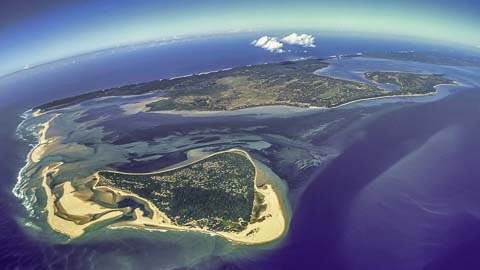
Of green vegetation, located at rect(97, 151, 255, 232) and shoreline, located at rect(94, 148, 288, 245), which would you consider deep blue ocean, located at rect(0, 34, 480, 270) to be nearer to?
shoreline, located at rect(94, 148, 288, 245)

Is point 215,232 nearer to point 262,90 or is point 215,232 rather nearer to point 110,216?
point 110,216

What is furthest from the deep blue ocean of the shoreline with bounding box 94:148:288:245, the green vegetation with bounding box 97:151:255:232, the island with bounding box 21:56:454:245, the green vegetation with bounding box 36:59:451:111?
the green vegetation with bounding box 36:59:451:111

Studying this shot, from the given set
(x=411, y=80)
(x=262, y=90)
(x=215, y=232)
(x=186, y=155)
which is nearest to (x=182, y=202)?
(x=215, y=232)

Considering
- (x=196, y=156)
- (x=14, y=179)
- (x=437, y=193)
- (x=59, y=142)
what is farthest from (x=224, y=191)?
(x=59, y=142)

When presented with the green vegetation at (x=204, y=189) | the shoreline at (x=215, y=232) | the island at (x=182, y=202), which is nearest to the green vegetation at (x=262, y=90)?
the green vegetation at (x=204, y=189)

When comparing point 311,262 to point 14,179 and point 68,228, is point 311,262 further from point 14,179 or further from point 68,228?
point 14,179
